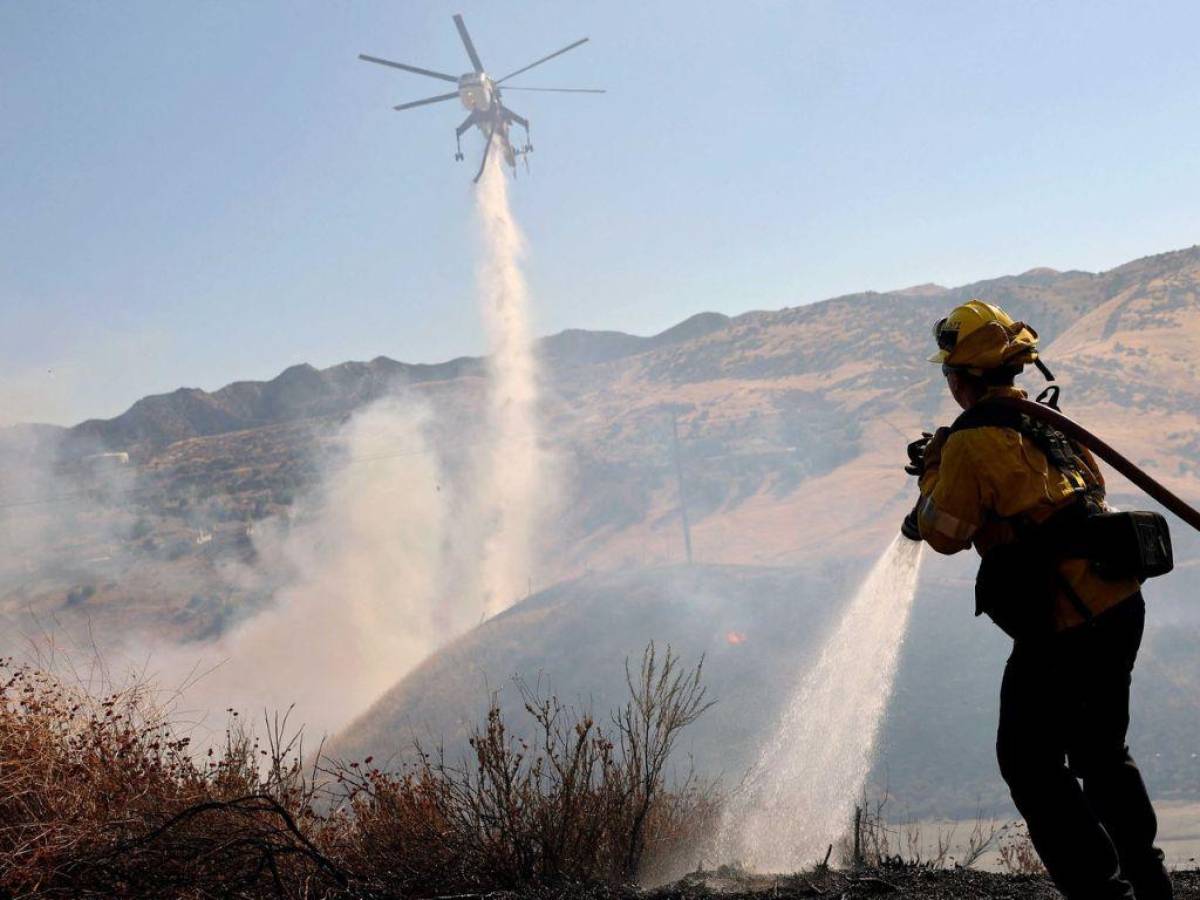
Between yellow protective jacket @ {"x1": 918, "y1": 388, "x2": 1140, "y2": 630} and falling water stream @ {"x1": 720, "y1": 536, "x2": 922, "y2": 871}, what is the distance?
0.98 metres

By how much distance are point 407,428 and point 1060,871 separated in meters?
80.9

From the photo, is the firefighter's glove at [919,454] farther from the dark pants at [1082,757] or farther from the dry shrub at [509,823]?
the dry shrub at [509,823]

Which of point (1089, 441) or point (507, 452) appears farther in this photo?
point (507, 452)

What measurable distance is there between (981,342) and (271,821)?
11.2ft

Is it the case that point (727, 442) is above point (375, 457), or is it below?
below

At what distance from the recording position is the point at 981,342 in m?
3.32

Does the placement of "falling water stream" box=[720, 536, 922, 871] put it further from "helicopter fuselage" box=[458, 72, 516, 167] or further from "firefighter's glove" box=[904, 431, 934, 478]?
"helicopter fuselage" box=[458, 72, 516, 167]

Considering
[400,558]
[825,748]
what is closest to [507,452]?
[400,558]

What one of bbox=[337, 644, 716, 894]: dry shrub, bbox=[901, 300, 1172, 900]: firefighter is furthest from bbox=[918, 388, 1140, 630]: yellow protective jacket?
bbox=[337, 644, 716, 894]: dry shrub

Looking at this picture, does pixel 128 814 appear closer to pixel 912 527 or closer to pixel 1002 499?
pixel 912 527

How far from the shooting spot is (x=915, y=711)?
26406mm

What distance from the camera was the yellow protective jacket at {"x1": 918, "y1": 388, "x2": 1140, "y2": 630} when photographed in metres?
2.96

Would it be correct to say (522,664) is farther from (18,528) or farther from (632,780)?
(18,528)

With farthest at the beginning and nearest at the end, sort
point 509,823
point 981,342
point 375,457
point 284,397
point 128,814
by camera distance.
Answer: point 284,397 < point 375,457 < point 509,823 < point 128,814 < point 981,342
